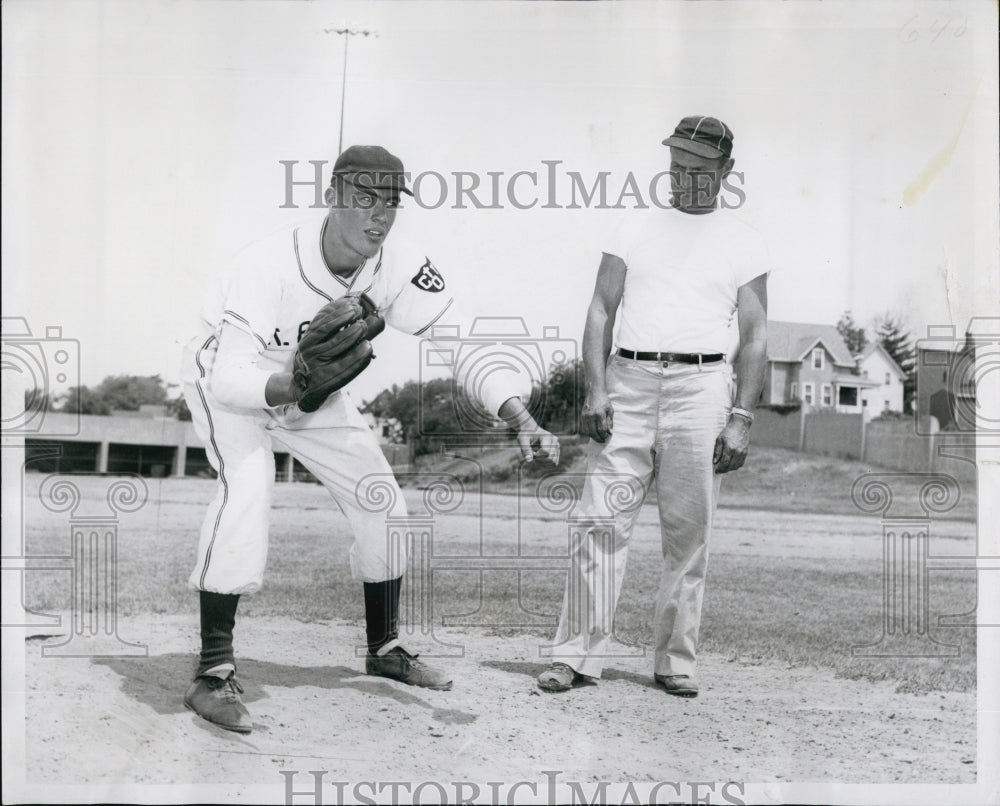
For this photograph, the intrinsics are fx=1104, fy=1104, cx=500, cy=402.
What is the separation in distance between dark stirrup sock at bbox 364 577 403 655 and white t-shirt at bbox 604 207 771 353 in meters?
1.20

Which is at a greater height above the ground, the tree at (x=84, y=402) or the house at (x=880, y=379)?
the house at (x=880, y=379)

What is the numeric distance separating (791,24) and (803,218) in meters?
0.70

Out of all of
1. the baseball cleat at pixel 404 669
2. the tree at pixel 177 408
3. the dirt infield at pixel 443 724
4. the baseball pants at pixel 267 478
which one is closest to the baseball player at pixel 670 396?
the dirt infield at pixel 443 724

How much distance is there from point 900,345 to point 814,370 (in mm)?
330

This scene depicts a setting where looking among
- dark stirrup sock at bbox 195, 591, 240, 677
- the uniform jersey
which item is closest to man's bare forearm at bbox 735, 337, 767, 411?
the uniform jersey

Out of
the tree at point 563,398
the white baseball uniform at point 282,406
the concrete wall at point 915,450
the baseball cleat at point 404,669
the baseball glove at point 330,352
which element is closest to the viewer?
the baseball glove at point 330,352

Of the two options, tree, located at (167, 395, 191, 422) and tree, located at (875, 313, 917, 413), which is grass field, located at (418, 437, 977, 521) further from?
tree, located at (167, 395, 191, 422)

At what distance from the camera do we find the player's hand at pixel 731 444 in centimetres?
393

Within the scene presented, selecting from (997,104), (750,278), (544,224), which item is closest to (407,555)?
(544,224)

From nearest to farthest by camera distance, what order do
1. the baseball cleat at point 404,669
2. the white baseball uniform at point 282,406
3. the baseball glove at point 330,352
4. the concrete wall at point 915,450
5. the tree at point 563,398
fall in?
the baseball glove at point 330,352 → the white baseball uniform at point 282,406 → the baseball cleat at point 404,669 → the tree at point 563,398 → the concrete wall at point 915,450

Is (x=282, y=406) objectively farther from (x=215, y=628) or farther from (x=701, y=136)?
(x=701, y=136)

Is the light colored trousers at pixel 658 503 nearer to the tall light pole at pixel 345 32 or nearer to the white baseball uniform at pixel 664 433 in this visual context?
the white baseball uniform at pixel 664 433

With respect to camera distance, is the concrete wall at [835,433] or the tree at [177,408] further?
the concrete wall at [835,433]

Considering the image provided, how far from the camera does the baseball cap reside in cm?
399
